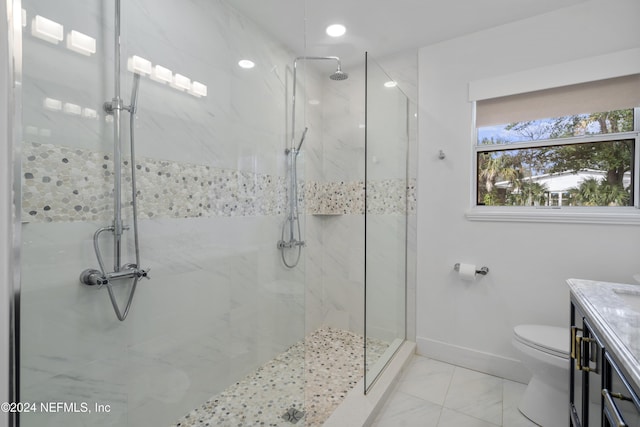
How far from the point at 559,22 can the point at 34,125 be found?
2847 mm

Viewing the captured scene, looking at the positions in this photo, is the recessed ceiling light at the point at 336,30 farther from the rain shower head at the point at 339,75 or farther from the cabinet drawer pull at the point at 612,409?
the cabinet drawer pull at the point at 612,409

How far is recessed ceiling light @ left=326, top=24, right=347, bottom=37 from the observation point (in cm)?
226

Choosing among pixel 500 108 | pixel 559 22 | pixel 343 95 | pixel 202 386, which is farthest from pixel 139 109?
pixel 559 22

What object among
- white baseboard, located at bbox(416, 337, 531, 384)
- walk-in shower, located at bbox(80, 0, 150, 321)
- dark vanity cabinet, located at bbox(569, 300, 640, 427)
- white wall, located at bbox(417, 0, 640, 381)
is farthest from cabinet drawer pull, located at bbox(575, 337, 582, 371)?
walk-in shower, located at bbox(80, 0, 150, 321)

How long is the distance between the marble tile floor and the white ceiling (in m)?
2.17

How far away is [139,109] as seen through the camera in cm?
139

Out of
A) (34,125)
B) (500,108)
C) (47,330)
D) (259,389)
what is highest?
(500,108)

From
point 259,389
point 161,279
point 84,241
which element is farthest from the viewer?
point 259,389

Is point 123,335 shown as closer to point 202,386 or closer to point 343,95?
point 202,386

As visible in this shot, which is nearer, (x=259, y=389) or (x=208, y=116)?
(x=208, y=116)

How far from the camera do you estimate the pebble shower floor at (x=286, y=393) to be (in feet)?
5.32

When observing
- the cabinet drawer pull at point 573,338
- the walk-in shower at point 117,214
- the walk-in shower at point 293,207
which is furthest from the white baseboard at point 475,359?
the walk-in shower at point 117,214

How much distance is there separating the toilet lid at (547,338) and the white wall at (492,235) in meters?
0.25

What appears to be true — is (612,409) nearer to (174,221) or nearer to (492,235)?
(492,235)
